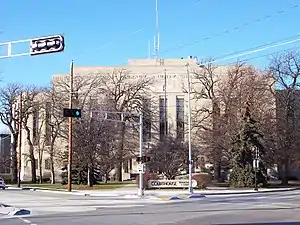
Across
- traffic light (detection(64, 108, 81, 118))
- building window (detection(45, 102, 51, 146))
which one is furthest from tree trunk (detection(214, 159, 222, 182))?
traffic light (detection(64, 108, 81, 118))

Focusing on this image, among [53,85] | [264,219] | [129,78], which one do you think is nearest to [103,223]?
[264,219]

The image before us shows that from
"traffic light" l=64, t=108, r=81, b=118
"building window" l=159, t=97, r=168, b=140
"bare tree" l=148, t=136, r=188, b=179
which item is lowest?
"bare tree" l=148, t=136, r=188, b=179

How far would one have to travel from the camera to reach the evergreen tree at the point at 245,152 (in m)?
57.0

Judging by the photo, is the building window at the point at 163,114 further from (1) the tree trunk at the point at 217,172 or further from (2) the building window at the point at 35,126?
(2) the building window at the point at 35,126

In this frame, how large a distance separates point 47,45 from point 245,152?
41167mm

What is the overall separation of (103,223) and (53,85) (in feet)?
181

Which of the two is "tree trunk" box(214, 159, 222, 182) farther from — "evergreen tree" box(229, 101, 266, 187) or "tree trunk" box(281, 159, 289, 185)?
"evergreen tree" box(229, 101, 266, 187)

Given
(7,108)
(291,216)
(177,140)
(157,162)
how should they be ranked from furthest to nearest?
1. (7,108)
2. (177,140)
3. (157,162)
4. (291,216)

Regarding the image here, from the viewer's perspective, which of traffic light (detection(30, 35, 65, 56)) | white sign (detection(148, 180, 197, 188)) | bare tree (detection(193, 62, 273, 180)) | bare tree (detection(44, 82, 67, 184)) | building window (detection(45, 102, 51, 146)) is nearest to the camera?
traffic light (detection(30, 35, 65, 56))

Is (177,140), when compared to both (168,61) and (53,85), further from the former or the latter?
(168,61)

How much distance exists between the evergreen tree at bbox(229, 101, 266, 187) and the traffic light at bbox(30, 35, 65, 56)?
40376mm

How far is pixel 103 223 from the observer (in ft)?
64.7

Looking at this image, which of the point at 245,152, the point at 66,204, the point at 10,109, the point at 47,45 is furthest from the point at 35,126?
the point at 47,45

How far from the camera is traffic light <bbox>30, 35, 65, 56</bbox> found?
19.2m
